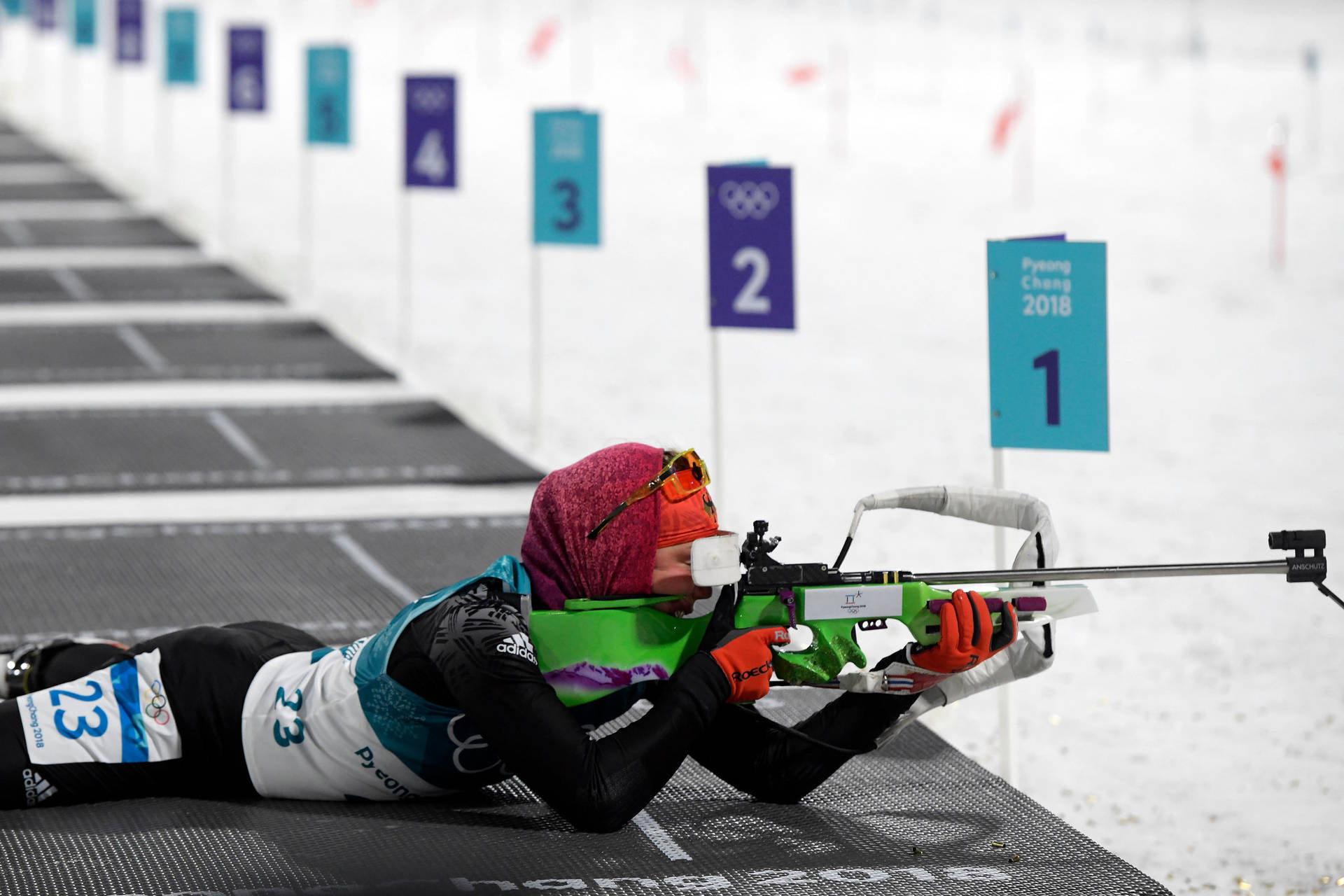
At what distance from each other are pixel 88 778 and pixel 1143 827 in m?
2.24

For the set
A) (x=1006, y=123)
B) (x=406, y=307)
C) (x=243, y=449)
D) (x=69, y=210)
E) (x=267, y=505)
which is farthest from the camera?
(x=1006, y=123)

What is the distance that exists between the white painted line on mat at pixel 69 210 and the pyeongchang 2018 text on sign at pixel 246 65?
96.0 inches

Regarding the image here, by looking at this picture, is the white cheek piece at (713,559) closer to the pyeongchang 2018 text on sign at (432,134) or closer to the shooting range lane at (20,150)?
the pyeongchang 2018 text on sign at (432,134)

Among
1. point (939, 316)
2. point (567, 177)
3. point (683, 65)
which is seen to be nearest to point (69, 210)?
point (939, 316)

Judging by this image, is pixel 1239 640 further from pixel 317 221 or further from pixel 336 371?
pixel 317 221

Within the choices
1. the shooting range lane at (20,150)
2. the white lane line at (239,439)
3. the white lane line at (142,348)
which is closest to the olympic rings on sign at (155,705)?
the white lane line at (239,439)

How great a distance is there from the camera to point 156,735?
10.6 ft

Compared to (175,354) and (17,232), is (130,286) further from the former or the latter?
(17,232)

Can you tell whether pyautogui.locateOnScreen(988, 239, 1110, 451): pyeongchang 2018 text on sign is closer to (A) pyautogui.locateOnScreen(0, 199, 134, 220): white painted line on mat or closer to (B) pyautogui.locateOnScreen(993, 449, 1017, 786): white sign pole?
(B) pyautogui.locateOnScreen(993, 449, 1017, 786): white sign pole

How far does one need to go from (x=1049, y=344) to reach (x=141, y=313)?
7.57 m

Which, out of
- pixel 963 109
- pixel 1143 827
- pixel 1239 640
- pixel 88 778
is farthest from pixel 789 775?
pixel 963 109

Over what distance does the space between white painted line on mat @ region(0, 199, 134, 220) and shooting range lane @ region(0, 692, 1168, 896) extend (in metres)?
11.3

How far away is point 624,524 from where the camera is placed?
2.90 metres

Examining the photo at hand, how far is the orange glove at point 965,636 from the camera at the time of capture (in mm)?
2926
